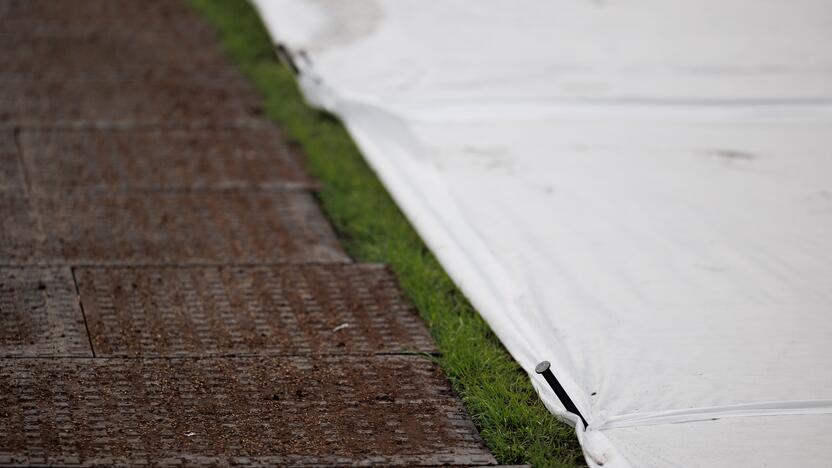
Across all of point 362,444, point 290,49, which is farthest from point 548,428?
point 290,49

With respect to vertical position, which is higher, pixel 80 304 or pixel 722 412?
pixel 722 412

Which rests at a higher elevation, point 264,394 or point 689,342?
point 689,342

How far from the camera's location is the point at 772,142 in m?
3.48

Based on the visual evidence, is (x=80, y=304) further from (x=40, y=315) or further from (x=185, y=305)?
(x=185, y=305)

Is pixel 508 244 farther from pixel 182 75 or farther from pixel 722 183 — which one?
pixel 182 75

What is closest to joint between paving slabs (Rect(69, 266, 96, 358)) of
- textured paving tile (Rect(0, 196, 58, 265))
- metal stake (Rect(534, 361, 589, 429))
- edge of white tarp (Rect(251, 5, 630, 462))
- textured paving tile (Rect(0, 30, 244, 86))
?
textured paving tile (Rect(0, 196, 58, 265))

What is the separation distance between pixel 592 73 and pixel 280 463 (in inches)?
90.2

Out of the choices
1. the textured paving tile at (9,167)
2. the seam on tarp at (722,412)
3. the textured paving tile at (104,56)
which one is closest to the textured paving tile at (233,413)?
the seam on tarp at (722,412)

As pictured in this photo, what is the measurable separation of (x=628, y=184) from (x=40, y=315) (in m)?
1.74

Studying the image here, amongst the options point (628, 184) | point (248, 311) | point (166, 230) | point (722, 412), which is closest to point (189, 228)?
point (166, 230)

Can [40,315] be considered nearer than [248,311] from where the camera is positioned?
Yes

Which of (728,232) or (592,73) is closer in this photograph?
(728,232)

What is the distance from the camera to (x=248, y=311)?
270 cm

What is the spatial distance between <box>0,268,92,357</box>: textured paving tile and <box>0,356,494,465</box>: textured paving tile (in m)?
0.07
